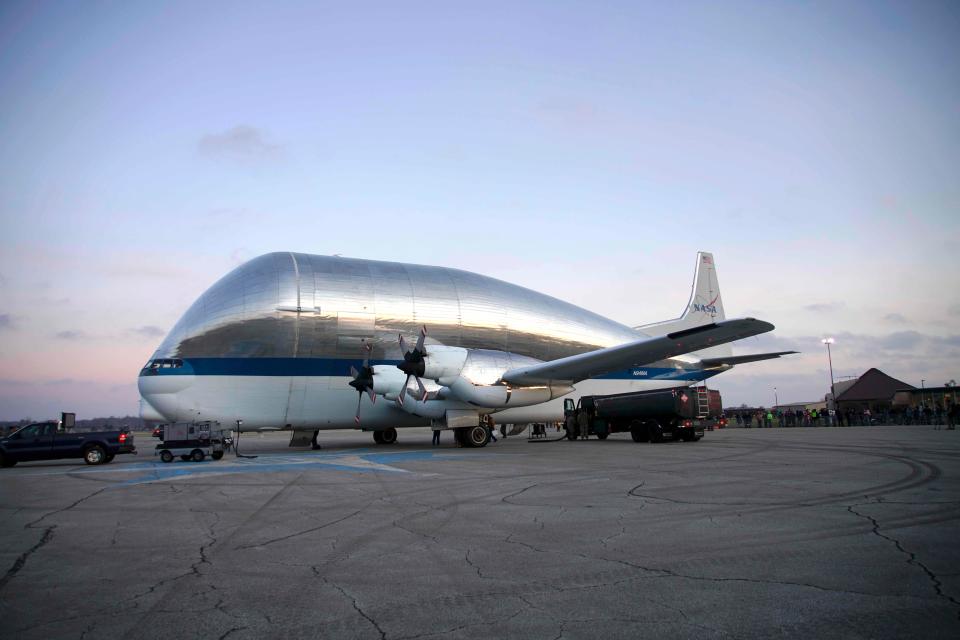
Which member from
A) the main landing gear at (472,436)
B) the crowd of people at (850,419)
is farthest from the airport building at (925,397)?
the main landing gear at (472,436)

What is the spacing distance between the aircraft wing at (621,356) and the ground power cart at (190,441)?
11.6 meters

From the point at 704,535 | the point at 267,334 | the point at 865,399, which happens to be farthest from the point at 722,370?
the point at 865,399

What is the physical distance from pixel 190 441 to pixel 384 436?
40.2ft

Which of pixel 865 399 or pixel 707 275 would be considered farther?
pixel 865 399

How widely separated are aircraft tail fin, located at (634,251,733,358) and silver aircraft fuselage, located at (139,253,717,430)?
1150 cm

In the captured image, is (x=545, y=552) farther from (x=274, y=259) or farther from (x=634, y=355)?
(x=274, y=259)

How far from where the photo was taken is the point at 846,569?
5996 mm

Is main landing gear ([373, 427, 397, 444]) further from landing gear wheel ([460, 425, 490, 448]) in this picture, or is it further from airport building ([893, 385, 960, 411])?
airport building ([893, 385, 960, 411])

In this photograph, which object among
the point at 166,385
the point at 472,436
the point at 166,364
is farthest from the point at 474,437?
the point at 166,364

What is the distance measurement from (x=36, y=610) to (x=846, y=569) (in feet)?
24.2

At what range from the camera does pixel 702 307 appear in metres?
39.0

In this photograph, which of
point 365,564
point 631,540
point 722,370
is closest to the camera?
point 365,564

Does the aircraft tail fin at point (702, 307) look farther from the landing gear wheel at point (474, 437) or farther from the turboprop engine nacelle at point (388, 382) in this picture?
the turboprop engine nacelle at point (388, 382)

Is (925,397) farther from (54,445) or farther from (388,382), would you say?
(54,445)
